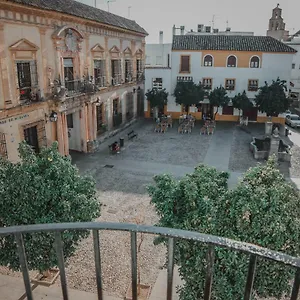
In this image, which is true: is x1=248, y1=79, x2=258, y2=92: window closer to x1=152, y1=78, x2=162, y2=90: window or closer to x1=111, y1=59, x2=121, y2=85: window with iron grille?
x1=152, y1=78, x2=162, y2=90: window

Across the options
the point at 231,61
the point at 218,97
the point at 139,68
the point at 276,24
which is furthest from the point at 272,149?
the point at 276,24

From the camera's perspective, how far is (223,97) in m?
26.7

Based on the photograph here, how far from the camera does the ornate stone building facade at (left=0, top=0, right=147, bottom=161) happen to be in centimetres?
1312

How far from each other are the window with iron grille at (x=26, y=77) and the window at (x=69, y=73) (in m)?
2.72

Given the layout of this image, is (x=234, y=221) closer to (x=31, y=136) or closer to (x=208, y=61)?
(x=31, y=136)

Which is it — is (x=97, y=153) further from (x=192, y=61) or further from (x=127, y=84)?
(x=192, y=61)

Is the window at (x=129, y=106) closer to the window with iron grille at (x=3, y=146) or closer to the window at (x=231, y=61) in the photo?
the window at (x=231, y=61)

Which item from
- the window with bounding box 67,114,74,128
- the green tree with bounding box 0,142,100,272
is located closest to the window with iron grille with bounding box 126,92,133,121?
the window with bounding box 67,114,74,128

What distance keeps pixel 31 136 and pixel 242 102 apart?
57.0 feet

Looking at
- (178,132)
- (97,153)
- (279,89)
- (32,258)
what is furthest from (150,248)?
(279,89)

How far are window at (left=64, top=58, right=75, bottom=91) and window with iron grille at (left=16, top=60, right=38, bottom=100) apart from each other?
272 cm

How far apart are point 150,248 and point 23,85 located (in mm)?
8995

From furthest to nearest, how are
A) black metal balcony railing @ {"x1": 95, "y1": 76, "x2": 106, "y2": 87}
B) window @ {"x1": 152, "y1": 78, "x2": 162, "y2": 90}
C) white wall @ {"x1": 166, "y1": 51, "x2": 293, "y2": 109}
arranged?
window @ {"x1": 152, "y1": 78, "x2": 162, "y2": 90} < white wall @ {"x1": 166, "y1": 51, "x2": 293, "y2": 109} < black metal balcony railing @ {"x1": 95, "y1": 76, "x2": 106, "y2": 87}

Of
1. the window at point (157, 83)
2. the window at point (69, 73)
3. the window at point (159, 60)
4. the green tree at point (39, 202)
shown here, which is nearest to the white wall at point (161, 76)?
the window at point (157, 83)
